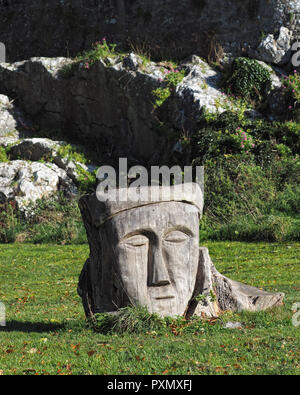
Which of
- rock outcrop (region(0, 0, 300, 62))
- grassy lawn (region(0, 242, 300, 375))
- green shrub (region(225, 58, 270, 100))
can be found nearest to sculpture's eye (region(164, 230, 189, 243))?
grassy lawn (region(0, 242, 300, 375))

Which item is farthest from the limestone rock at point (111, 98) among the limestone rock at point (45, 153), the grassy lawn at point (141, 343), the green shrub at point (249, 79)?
the grassy lawn at point (141, 343)

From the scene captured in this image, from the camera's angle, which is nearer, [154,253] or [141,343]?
[141,343]

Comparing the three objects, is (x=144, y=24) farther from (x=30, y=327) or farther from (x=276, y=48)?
(x=30, y=327)

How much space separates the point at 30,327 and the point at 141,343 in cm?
192

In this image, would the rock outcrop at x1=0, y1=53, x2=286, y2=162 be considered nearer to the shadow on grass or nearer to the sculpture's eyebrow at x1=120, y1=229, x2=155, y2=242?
the shadow on grass

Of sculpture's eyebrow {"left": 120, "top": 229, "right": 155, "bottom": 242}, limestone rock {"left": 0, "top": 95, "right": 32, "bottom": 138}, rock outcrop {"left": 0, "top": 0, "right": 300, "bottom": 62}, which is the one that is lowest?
sculpture's eyebrow {"left": 120, "top": 229, "right": 155, "bottom": 242}

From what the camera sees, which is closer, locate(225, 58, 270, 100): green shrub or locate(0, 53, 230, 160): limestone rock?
locate(225, 58, 270, 100): green shrub

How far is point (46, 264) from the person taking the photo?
11.5 meters

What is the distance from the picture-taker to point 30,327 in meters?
6.70

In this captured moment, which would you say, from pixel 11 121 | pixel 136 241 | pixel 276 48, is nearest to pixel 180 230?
pixel 136 241

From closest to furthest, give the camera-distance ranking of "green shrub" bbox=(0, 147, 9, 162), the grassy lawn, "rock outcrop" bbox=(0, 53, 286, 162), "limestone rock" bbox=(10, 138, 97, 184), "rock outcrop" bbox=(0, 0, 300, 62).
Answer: the grassy lawn
"rock outcrop" bbox=(0, 53, 286, 162)
"limestone rock" bbox=(10, 138, 97, 184)
"green shrub" bbox=(0, 147, 9, 162)
"rock outcrop" bbox=(0, 0, 300, 62)

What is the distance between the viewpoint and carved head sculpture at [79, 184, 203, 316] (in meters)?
5.83

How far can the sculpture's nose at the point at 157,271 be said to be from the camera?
229 inches

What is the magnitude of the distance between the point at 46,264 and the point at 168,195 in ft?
20.0
